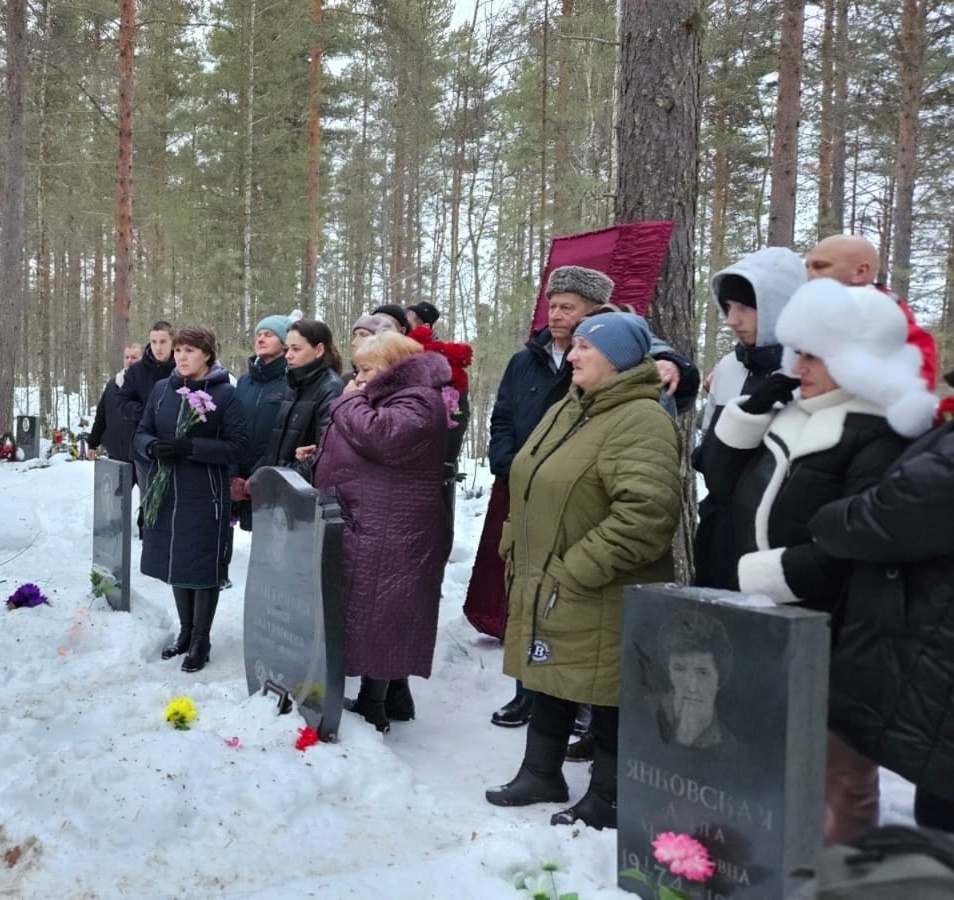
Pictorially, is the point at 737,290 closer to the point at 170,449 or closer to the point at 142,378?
the point at 170,449

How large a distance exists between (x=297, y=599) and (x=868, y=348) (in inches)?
104

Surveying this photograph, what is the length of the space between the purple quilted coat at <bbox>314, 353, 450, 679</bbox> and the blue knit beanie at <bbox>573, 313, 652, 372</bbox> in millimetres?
955

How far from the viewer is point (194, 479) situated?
16.1 ft

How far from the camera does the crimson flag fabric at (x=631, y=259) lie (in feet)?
14.6

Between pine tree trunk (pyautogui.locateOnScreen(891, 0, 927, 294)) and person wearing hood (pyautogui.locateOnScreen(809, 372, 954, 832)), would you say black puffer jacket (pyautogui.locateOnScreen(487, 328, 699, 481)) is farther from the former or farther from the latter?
pine tree trunk (pyautogui.locateOnScreen(891, 0, 927, 294))

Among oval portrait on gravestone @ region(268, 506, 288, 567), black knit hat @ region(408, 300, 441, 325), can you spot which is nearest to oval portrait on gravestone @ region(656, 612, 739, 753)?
oval portrait on gravestone @ region(268, 506, 288, 567)

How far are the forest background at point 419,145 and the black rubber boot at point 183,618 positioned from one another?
761cm

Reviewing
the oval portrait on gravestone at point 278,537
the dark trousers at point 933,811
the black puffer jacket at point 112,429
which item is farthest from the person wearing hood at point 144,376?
the dark trousers at point 933,811

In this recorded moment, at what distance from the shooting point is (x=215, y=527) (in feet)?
16.2

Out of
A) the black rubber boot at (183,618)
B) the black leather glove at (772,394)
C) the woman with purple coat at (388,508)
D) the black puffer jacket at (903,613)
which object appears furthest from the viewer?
the black rubber boot at (183,618)

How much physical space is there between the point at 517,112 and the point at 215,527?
15.3 meters

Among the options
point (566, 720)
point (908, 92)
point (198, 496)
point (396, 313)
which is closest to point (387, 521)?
point (566, 720)

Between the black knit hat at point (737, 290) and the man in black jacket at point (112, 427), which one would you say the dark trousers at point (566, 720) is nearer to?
the black knit hat at point (737, 290)

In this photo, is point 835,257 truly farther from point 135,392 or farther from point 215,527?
point 135,392
